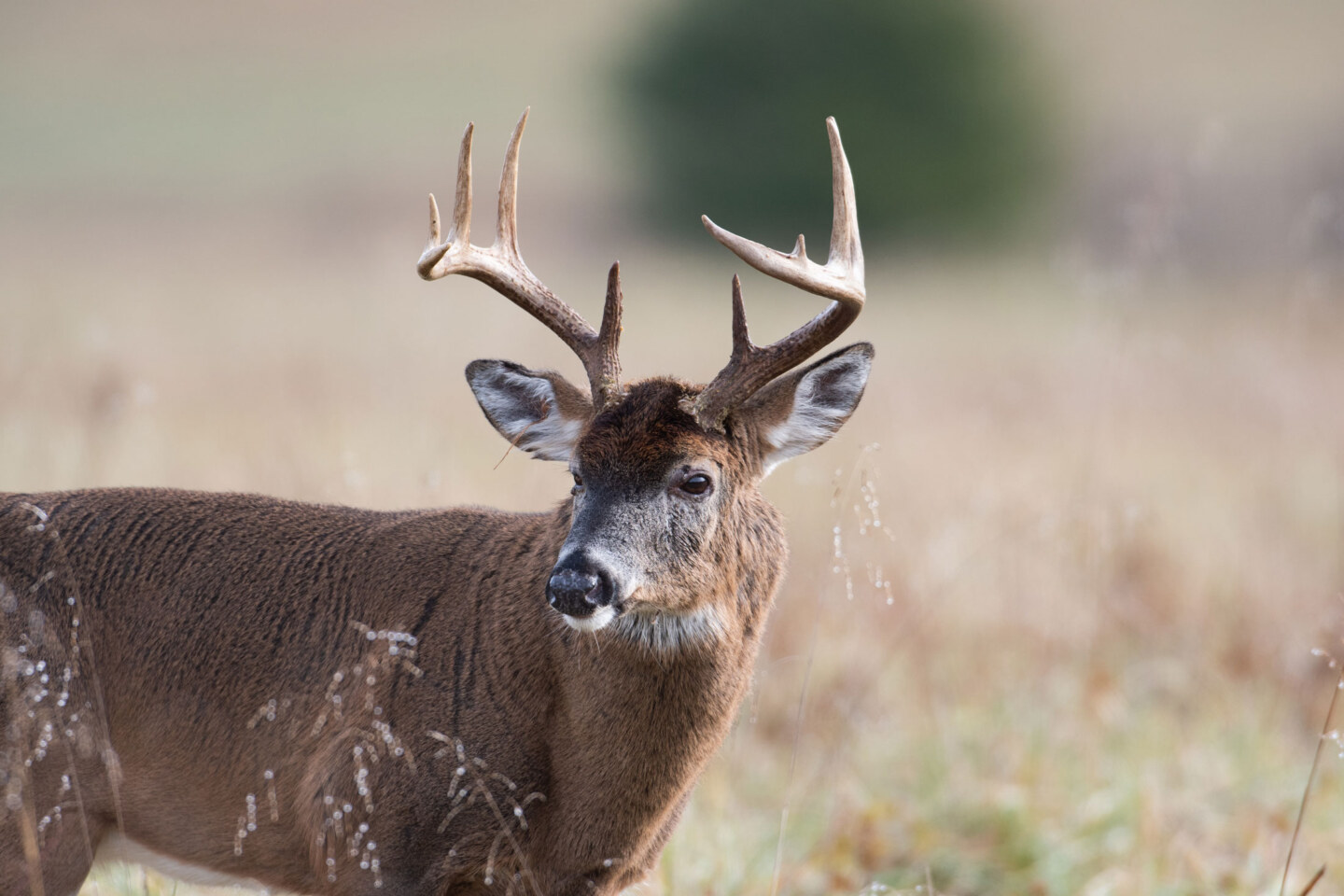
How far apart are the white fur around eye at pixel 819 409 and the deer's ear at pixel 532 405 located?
0.67 meters

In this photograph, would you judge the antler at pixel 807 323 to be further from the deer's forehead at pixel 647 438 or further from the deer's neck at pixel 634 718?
the deer's neck at pixel 634 718

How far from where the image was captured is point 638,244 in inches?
1297

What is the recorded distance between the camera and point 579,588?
3961 mm

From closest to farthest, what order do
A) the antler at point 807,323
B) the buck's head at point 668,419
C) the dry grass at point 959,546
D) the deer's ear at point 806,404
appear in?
1. the buck's head at point 668,419
2. the antler at point 807,323
3. the deer's ear at point 806,404
4. the dry grass at point 959,546

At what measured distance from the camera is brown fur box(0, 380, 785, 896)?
440 centimetres

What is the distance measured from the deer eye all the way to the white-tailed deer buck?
10mm

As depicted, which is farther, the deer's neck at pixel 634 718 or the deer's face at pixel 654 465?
the deer's neck at pixel 634 718

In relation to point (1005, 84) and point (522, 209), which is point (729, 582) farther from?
point (1005, 84)

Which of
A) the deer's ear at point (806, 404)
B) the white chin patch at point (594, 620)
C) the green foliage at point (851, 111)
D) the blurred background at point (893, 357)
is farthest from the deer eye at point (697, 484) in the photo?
the green foliage at point (851, 111)

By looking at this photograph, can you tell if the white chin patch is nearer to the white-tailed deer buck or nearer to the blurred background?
the white-tailed deer buck

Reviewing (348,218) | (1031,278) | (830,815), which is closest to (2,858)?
(830,815)

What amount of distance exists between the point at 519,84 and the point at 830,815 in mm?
41925

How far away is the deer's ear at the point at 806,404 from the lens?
476 cm

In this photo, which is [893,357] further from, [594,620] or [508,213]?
[594,620]
